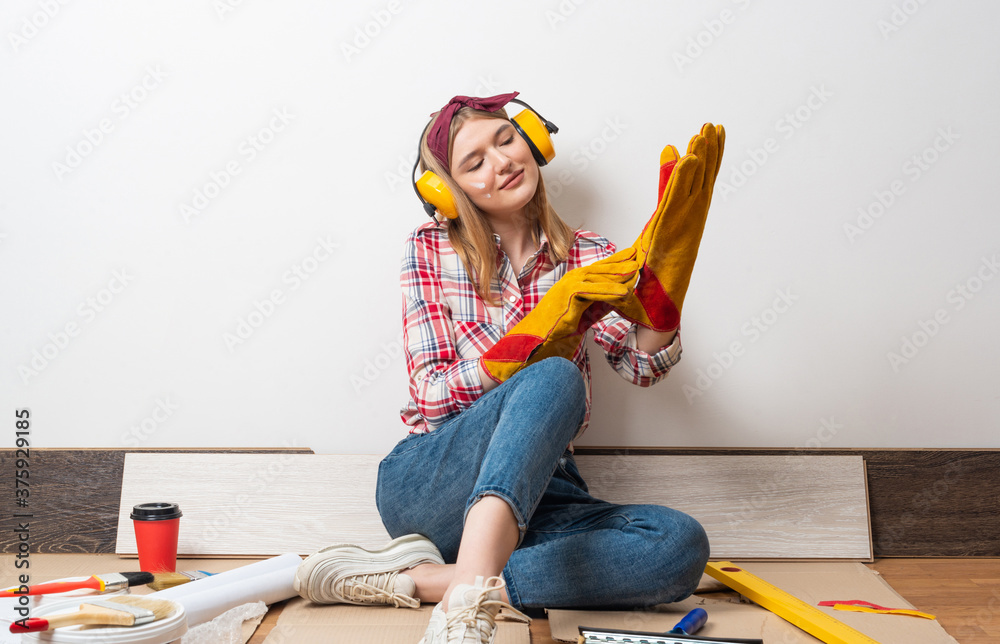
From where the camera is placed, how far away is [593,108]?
1.62 metres

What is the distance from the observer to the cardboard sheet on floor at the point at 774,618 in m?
1.06

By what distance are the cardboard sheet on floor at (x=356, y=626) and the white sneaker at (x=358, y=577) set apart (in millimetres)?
19

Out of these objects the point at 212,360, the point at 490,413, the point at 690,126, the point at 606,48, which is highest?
the point at 606,48

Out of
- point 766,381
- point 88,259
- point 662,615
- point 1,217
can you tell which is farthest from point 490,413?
point 1,217

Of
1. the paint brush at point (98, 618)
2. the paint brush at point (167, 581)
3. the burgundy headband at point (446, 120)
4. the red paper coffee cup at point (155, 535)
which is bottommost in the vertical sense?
→ the red paper coffee cup at point (155, 535)

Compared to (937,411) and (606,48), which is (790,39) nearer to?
(606,48)

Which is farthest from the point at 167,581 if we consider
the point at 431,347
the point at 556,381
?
the point at 556,381

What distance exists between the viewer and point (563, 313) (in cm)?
109

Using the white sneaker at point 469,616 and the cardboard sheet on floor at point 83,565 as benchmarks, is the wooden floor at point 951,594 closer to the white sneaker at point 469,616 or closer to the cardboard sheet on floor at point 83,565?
the white sneaker at point 469,616

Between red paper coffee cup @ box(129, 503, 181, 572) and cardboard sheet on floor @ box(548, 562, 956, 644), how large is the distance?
77 cm

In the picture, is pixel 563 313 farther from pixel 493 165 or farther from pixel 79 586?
pixel 79 586

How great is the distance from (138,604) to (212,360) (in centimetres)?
91

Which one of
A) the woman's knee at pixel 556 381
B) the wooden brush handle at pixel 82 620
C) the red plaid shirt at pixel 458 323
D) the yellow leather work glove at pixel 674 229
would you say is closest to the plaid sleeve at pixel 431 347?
the red plaid shirt at pixel 458 323

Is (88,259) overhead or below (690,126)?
below
